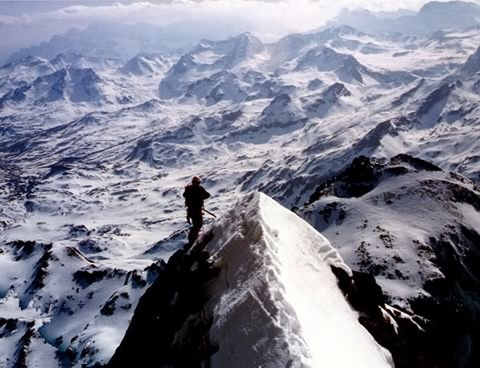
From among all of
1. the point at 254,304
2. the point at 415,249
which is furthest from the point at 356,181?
the point at 254,304

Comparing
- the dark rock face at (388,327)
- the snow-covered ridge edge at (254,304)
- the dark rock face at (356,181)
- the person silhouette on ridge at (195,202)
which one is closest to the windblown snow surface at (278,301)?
the snow-covered ridge edge at (254,304)

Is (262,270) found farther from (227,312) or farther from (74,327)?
(74,327)

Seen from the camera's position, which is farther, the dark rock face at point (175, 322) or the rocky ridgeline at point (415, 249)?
the rocky ridgeline at point (415, 249)

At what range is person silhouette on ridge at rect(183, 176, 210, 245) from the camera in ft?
99.2

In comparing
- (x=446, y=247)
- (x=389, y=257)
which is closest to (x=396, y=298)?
Answer: (x=389, y=257)

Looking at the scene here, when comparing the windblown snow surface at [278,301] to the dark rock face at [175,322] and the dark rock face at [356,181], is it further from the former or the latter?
the dark rock face at [356,181]

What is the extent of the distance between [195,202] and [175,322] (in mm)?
9384

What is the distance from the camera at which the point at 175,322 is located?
2306cm

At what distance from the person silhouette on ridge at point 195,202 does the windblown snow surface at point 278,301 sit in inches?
131

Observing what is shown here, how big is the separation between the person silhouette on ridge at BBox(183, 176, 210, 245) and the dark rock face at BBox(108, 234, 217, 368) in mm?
2438

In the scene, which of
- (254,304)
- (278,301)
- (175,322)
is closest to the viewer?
(278,301)

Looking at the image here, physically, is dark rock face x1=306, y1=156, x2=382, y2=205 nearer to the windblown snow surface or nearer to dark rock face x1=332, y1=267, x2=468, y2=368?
dark rock face x1=332, y1=267, x2=468, y2=368

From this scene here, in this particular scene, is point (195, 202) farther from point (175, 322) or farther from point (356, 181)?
point (356, 181)

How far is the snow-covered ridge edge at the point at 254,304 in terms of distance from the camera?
1792 centimetres
